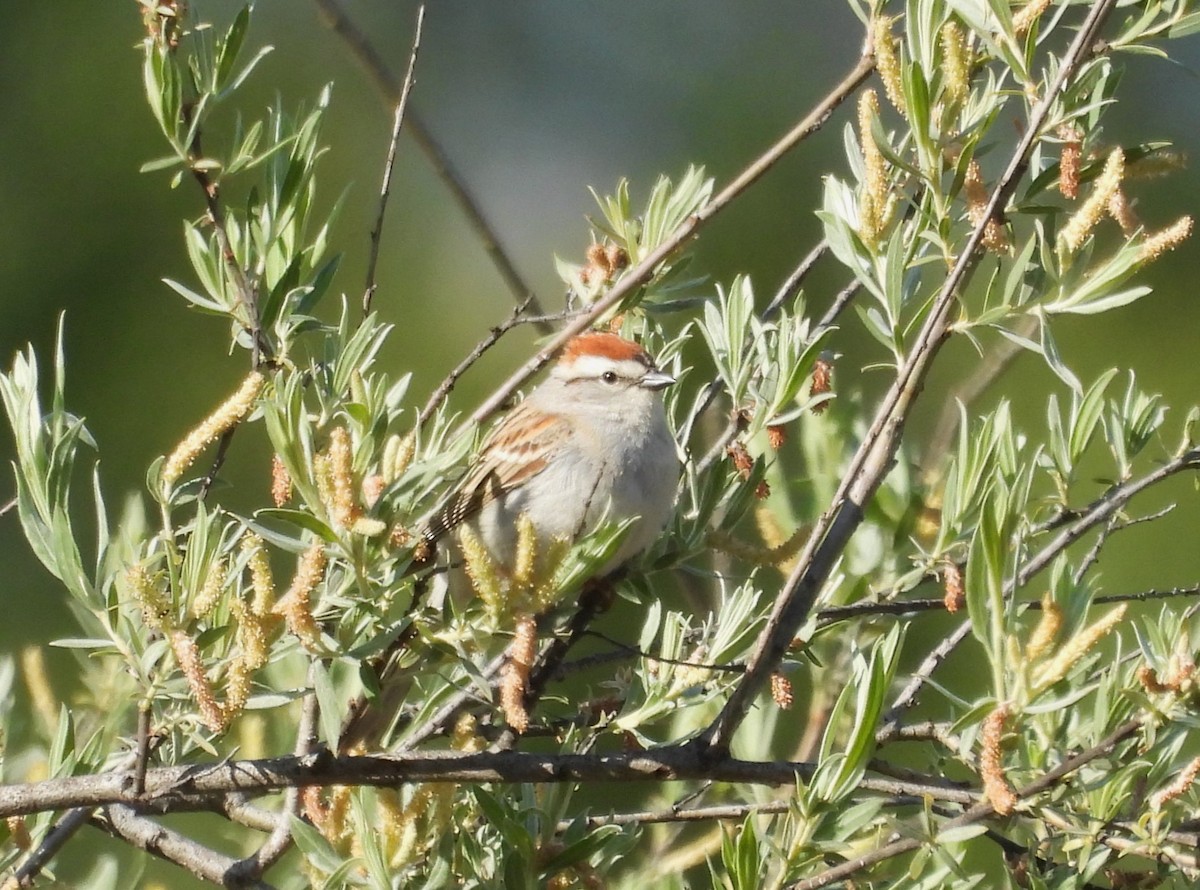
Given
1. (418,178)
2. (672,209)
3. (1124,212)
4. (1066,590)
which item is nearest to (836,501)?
(1066,590)

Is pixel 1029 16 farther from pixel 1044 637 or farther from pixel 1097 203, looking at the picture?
pixel 1044 637

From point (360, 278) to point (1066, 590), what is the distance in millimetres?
3307

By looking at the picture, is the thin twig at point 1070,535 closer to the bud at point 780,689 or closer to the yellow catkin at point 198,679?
the bud at point 780,689

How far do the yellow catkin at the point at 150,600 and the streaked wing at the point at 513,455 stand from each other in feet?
3.28

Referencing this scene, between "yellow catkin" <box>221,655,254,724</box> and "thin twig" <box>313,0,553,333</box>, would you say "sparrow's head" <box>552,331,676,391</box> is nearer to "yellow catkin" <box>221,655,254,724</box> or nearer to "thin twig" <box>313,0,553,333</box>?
"thin twig" <box>313,0,553,333</box>

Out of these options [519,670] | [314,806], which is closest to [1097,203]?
[519,670]

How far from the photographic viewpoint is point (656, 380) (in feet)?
7.40

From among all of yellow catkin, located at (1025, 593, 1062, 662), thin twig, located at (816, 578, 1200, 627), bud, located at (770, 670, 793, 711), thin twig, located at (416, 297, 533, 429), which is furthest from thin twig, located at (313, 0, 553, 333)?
yellow catkin, located at (1025, 593, 1062, 662)

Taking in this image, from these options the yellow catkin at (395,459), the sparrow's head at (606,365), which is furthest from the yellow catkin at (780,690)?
the sparrow's head at (606,365)

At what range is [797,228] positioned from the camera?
4.86 m

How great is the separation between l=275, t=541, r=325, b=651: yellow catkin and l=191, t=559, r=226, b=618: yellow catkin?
0.05 metres

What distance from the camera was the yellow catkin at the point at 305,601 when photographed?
1.21m

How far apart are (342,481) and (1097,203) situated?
708 millimetres

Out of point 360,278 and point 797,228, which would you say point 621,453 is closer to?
point 360,278
